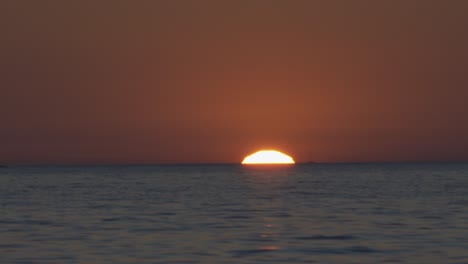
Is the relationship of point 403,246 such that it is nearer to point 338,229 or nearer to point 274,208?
point 338,229

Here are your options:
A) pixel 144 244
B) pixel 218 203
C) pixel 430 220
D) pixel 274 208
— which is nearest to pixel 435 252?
pixel 144 244

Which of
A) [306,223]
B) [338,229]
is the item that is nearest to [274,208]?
[306,223]

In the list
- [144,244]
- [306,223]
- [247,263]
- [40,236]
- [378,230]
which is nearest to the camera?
[247,263]

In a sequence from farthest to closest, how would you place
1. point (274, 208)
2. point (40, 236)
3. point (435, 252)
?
1. point (274, 208)
2. point (40, 236)
3. point (435, 252)

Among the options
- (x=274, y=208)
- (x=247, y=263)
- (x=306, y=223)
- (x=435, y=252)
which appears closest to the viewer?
(x=247, y=263)

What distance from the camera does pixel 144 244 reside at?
36.2 m

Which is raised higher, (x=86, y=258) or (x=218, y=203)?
(x=218, y=203)

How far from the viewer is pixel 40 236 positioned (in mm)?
39375

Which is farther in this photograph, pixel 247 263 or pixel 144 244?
pixel 144 244

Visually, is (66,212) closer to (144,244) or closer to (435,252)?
(144,244)

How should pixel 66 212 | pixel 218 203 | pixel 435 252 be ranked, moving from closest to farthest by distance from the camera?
pixel 435 252 < pixel 66 212 < pixel 218 203

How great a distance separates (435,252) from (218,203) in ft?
111

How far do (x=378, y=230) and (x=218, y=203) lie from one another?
25186mm

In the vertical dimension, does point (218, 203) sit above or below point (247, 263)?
above
